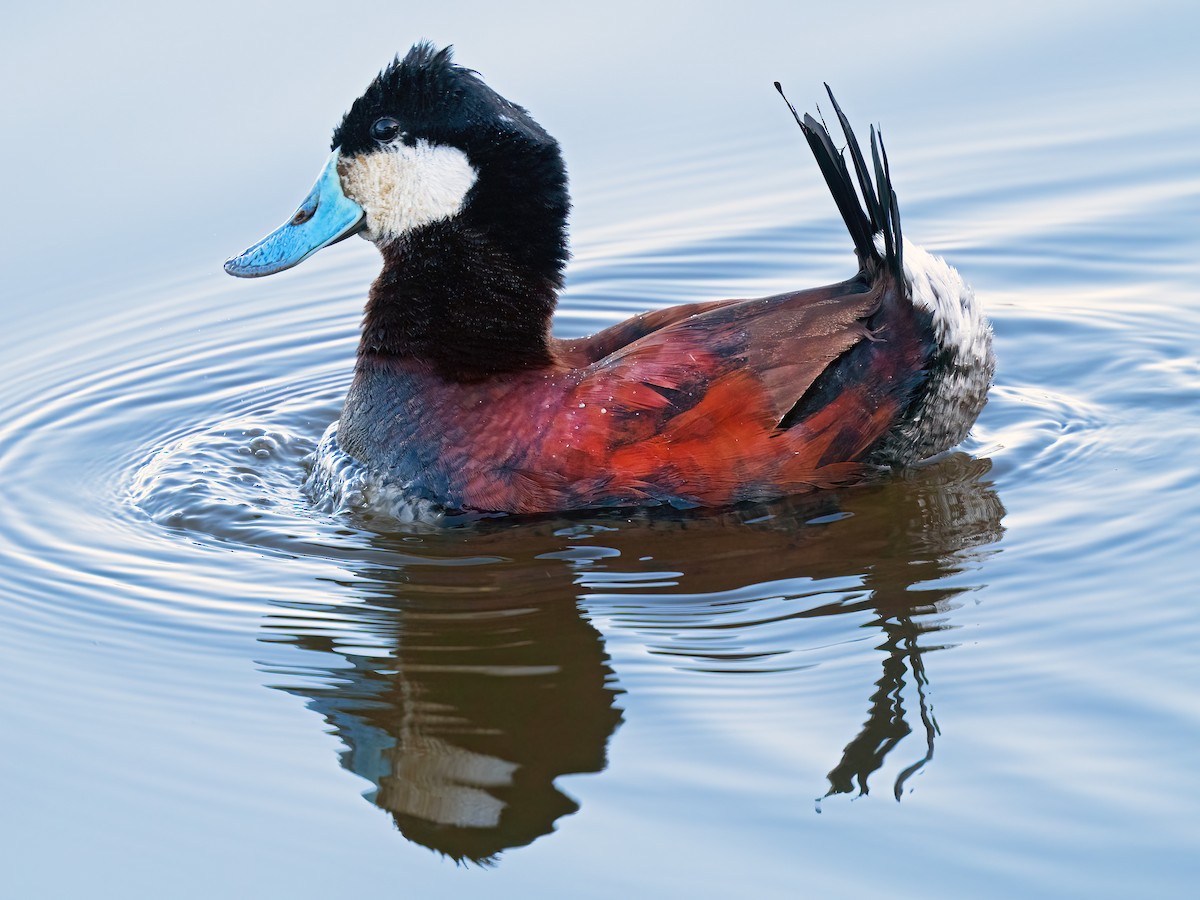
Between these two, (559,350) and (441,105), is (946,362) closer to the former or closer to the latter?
(559,350)

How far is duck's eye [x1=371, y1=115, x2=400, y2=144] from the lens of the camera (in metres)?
5.38

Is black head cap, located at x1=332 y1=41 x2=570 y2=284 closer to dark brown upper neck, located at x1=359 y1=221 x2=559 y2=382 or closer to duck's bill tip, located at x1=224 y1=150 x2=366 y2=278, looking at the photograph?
dark brown upper neck, located at x1=359 y1=221 x2=559 y2=382

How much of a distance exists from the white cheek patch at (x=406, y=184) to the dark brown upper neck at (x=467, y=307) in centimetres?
6

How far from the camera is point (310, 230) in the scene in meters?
5.62

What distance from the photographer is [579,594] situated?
472 cm

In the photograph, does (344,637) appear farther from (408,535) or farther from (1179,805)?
(1179,805)

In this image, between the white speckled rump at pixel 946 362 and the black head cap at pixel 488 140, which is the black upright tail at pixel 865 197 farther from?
the black head cap at pixel 488 140

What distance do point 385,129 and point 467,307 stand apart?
2.09 feet

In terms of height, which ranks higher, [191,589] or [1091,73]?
[1091,73]

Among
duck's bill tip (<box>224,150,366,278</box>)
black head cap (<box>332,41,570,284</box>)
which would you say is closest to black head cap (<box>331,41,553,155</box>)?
black head cap (<box>332,41,570,284</box>)

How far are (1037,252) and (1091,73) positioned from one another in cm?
163

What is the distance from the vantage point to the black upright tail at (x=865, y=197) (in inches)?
199

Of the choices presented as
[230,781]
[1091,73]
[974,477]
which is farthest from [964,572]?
[1091,73]

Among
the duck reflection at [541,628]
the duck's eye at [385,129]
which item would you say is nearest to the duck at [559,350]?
the duck's eye at [385,129]
